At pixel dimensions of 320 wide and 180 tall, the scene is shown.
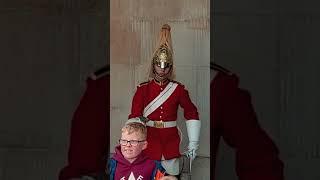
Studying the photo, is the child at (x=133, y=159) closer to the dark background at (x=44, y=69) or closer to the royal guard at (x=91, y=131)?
the royal guard at (x=91, y=131)

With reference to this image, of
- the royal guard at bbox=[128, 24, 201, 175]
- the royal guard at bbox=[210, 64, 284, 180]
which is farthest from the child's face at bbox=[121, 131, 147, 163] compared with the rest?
the royal guard at bbox=[210, 64, 284, 180]

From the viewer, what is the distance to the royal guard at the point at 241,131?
486cm

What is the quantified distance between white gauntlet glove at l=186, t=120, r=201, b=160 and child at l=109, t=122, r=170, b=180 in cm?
72

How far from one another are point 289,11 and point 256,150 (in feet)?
3.46

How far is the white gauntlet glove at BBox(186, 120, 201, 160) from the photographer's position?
4.30m

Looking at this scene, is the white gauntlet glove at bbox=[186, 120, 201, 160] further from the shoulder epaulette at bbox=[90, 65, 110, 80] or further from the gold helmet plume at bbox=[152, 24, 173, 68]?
the shoulder epaulette at bbox=[90, 65, 110, 80]

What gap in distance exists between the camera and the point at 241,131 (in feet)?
16.1

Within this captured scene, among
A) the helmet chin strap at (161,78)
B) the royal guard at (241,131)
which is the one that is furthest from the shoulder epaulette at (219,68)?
the helmet chin strap at (161,78)

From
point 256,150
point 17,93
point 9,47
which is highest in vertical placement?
point 9,47

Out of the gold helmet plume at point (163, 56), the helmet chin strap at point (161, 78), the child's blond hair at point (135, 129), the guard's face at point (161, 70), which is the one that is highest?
the gold helmet plume at point (163, 56)

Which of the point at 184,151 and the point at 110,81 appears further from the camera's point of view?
the point at 110,81

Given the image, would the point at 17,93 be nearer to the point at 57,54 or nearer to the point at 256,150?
the point at 57,54

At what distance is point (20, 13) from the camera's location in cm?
508

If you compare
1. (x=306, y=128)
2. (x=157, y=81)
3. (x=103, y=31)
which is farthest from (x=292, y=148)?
(x=103, y=31)
